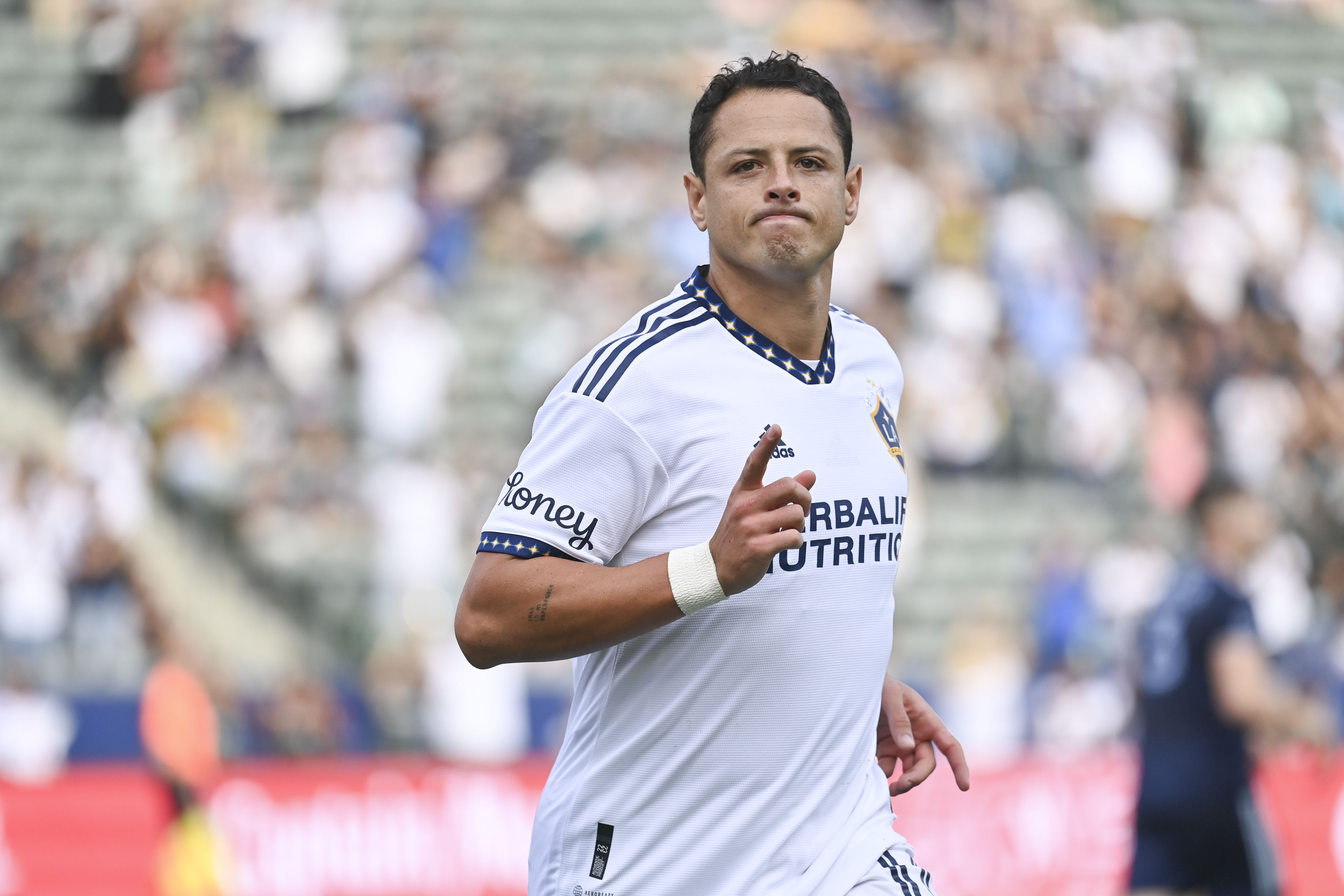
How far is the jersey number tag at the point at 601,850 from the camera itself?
11.2ft

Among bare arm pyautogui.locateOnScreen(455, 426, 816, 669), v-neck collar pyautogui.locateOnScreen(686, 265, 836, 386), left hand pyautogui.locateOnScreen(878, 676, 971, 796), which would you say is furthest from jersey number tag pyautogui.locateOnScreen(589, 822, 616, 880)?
Result: v-neck collar pyautogui.locateOnScreen(686, 265, 836, 386)

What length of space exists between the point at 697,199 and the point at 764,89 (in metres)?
0.27

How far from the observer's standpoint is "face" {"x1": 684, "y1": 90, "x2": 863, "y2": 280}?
3539 mm

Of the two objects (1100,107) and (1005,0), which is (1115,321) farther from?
(1005,0)

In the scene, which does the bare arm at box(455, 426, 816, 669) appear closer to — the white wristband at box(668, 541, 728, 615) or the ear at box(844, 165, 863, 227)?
the white wristband at box(668, 541, 728, 615)

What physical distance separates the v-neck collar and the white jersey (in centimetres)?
6

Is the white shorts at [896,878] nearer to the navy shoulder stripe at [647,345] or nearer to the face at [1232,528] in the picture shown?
the navy shoulder stripe at [647,345]

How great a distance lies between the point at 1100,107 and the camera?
1661cm

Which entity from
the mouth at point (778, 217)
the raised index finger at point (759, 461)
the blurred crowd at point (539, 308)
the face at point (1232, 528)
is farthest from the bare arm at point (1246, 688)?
the raised index finger at point (759, 461)

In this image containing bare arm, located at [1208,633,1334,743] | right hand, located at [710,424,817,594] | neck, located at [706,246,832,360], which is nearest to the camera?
right hand, located at [710,424,817,594]

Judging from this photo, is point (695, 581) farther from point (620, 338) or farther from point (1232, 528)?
point (1232, 528)

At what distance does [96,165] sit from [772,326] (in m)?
13.2

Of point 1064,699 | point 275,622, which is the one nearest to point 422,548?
point 275,622

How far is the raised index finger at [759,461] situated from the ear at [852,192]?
85cm
